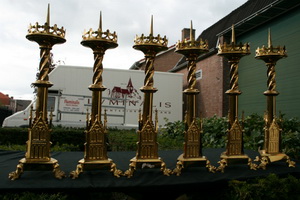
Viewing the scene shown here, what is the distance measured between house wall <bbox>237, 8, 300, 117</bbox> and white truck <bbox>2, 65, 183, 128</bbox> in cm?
546

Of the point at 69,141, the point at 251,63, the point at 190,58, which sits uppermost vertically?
the point at 251,63

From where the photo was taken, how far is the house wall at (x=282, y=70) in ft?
29.0

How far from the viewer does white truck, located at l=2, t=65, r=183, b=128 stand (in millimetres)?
13602

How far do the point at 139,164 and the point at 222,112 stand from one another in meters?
11.2

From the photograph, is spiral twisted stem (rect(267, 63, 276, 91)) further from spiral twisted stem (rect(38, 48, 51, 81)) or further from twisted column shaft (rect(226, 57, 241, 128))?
spiral twisted stem (rect(38, 48, 51, 81))

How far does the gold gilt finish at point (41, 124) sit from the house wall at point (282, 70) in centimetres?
817

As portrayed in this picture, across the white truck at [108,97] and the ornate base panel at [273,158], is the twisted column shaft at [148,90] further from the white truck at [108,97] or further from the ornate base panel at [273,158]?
the white truck at [108,97]

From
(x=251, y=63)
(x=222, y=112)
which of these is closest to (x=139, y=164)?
(x=251, y=63)

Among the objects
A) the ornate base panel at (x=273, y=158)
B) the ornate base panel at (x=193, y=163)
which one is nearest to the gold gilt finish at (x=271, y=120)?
the ornate base panel at (x=273, y=158)

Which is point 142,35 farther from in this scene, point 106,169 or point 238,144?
point 238,144

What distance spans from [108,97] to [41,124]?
1188 cm

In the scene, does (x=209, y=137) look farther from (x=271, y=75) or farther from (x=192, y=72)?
(x=192, y=72)

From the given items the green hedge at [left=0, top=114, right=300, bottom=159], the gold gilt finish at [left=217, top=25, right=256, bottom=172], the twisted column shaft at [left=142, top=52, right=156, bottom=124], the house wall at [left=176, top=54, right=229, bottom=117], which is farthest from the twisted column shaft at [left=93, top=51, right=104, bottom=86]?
the house wall at [left=176, top=54, right=229, bottom=117]

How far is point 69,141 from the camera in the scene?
812 cm
